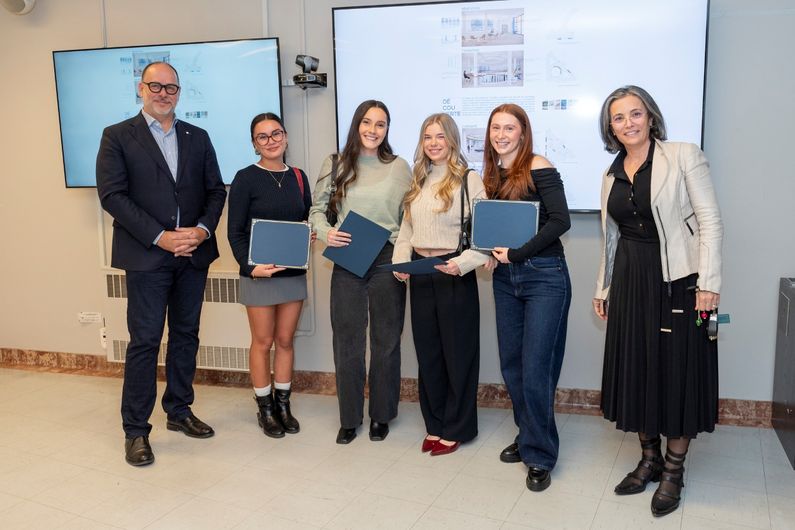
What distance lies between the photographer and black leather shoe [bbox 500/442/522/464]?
9.15 ft

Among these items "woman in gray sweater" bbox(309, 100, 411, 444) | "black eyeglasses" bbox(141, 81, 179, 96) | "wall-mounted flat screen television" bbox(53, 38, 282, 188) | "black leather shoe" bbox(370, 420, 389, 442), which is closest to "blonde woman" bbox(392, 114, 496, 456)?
"woman in gray sweater" bbox(309, 100, 411, 444)

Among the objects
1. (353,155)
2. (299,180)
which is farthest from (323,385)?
(353,155)

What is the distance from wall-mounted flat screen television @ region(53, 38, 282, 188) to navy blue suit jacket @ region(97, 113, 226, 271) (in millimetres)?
706

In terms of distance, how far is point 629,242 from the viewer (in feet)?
7.78

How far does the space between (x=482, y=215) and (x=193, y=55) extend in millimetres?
2088

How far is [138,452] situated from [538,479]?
1689 mm

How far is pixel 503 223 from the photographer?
8.21 feet

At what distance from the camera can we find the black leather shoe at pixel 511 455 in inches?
110

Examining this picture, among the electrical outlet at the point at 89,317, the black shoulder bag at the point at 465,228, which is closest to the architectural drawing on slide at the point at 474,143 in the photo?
the black shoulder bag at the point at 465,228

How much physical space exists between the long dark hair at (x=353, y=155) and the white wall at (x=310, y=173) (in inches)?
29.6

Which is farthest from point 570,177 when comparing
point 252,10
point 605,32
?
point 252,10

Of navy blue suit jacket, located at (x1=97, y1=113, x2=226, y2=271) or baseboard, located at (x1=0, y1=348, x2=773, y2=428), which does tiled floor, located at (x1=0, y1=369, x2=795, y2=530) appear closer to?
baseboard, located at (x1=0, y1=348, x2=773, y2=428)

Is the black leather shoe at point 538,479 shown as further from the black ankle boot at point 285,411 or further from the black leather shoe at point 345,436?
the black ankle boot at point 285,411

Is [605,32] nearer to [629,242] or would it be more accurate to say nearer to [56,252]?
[629,242]
